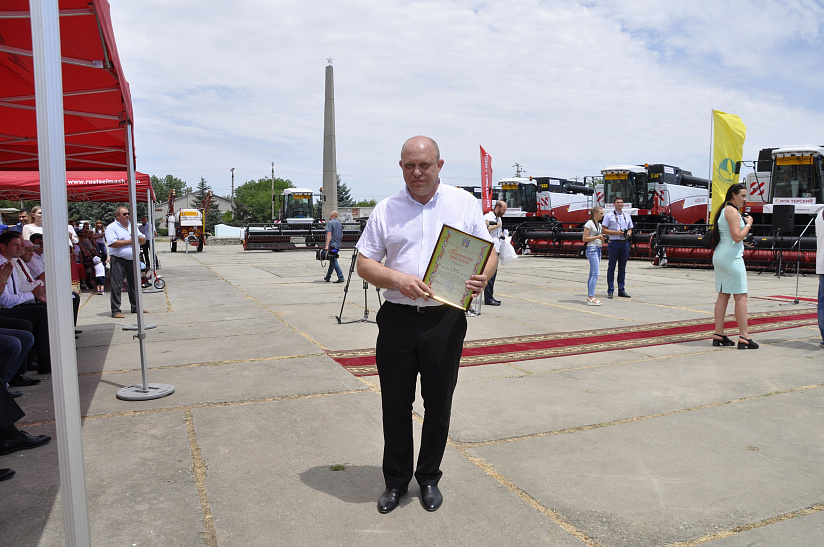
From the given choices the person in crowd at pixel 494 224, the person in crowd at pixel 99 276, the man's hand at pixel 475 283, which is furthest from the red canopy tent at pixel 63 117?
the person in crowd at pixel 99 276

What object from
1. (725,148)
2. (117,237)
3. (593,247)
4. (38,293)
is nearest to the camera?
(38,293)

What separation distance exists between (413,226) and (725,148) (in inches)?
750

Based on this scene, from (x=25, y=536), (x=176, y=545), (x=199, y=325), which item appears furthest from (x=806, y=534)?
(x=199, y=325)

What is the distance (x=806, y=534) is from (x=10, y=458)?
180 inches

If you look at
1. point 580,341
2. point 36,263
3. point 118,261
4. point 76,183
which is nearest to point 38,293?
point 36,263

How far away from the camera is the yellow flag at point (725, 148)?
1905cm

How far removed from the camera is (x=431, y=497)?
321 cm

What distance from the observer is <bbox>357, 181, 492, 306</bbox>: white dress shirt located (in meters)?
3.18

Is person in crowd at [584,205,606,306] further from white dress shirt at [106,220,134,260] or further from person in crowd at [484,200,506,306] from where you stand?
white dress shirt at [106,220,134,260]

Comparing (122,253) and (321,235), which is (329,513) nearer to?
(122,253)

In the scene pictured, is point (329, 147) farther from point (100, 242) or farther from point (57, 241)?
point (57, 241)

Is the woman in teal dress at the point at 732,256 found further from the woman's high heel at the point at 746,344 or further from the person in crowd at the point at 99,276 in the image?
the person in crowd at the point at 99,276

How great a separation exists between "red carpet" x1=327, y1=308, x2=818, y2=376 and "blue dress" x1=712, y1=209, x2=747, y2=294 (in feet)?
3.28

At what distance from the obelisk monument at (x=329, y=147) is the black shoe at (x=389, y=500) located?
4105 centimetres
